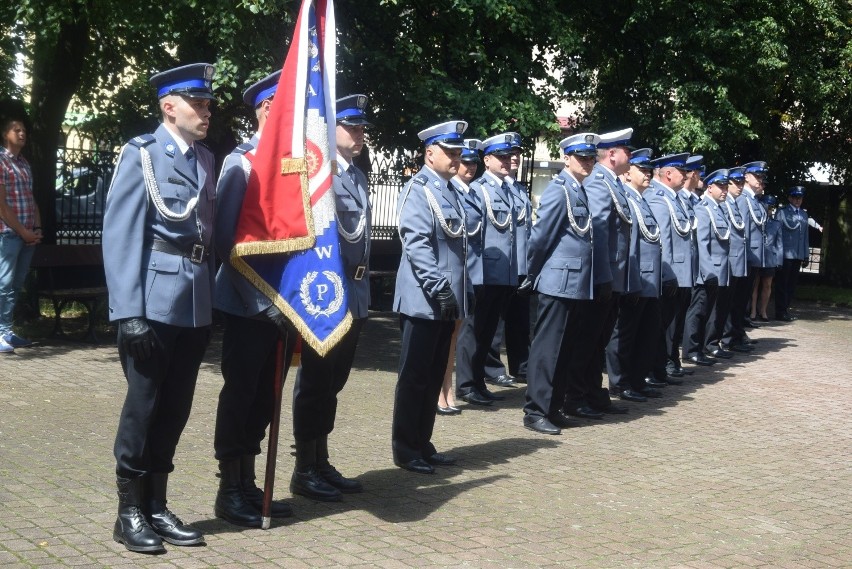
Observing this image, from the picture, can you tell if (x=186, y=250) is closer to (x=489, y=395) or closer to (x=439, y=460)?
(x=439, y=460)

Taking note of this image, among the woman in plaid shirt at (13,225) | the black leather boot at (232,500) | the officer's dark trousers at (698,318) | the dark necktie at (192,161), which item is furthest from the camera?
the officer's dark trousers at (698,318)

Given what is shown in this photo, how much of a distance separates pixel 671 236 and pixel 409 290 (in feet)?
16.9

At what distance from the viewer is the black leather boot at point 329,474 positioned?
693cm

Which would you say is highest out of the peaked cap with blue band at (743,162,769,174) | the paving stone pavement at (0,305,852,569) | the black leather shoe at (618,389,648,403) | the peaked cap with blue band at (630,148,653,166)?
the peaked cap with blue band at (743,162,769,174)

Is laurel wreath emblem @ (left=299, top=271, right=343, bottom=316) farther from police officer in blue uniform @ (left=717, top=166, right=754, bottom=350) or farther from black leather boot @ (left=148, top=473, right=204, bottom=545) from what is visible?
police officer in blue uniform @ (left=717, top=166, right=754, bottom=350)

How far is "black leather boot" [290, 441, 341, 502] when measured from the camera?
6.79 metres

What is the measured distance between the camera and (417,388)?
7.70 metres

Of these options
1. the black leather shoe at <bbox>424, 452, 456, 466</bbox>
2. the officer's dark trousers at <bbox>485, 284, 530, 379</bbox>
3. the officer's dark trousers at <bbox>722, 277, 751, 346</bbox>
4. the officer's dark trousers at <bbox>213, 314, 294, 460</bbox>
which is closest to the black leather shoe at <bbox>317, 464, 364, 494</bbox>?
the officer's dark trousers at <bbox>213, 314, 294, 460</bbox>

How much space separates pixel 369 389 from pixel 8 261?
3736mm

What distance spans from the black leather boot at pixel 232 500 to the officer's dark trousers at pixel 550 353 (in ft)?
11.6

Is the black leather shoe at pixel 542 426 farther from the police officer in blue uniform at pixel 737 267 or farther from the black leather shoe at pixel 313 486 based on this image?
the police officer in blue uniform at pixel 737 267

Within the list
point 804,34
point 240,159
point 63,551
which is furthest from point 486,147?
point 804,34

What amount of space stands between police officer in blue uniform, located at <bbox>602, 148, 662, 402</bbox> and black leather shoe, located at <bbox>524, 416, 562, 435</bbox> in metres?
2.06

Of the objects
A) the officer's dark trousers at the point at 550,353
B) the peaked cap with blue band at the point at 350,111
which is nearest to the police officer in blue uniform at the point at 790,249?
the officer's dark trousers at the point at 550,353
